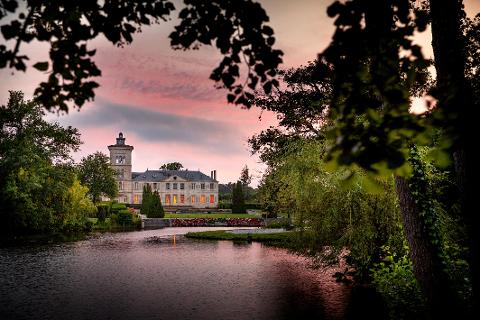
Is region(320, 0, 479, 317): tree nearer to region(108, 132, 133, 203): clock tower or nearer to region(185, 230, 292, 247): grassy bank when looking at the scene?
region(185, 230, 292, 247): grassy bank

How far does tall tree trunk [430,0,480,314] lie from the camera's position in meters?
2.74

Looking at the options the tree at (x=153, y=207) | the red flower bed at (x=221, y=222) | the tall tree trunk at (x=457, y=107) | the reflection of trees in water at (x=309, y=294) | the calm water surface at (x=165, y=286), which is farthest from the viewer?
the tree at (x=153, y=207)

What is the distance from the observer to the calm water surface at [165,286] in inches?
412

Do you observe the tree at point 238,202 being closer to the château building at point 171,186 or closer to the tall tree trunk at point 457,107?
the château building at point 171,186

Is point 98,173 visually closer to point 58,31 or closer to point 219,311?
point 219,311

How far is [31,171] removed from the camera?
3259 centimetres

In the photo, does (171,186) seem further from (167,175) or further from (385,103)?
(385,103)

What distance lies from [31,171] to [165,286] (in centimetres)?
2407

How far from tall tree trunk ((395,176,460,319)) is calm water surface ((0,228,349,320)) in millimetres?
3686

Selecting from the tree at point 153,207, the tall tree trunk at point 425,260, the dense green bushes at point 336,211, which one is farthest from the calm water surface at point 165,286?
the tree at point 153,207

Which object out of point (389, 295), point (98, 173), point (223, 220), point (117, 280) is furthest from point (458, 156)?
point (98, 173)

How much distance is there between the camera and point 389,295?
919cm

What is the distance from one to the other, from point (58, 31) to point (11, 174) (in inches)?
1256

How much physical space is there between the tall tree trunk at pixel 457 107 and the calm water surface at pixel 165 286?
23.0 ft
